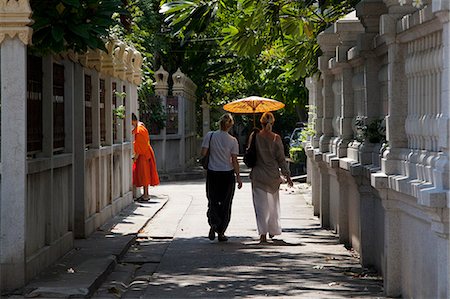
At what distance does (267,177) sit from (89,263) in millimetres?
3938

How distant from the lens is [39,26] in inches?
426

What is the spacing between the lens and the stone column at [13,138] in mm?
10219

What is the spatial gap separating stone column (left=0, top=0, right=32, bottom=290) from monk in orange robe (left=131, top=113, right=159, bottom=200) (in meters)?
12.4

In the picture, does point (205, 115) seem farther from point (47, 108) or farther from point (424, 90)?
point (424, 90)

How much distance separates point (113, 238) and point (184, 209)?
260 inches

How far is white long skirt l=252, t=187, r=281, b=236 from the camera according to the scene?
15.6m

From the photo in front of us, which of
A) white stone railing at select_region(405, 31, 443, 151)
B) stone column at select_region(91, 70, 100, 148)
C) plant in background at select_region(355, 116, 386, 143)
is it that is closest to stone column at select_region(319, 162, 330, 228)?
stone column at select_region(91, 70, 100, 148)

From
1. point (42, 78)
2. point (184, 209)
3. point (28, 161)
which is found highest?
point (42, 78)

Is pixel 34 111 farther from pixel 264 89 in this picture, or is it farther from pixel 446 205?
pixel 264 89

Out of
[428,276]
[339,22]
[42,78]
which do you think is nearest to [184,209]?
[339,22]

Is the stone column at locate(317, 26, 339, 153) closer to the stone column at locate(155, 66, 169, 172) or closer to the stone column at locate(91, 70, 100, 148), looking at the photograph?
the stone column at locate(91, 70, 100, 148)

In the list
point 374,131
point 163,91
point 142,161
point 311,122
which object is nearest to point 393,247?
point 374,131

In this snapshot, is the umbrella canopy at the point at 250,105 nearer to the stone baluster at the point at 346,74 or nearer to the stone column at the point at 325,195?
the stone column at the point at 325,195

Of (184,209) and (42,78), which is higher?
(42,78)
